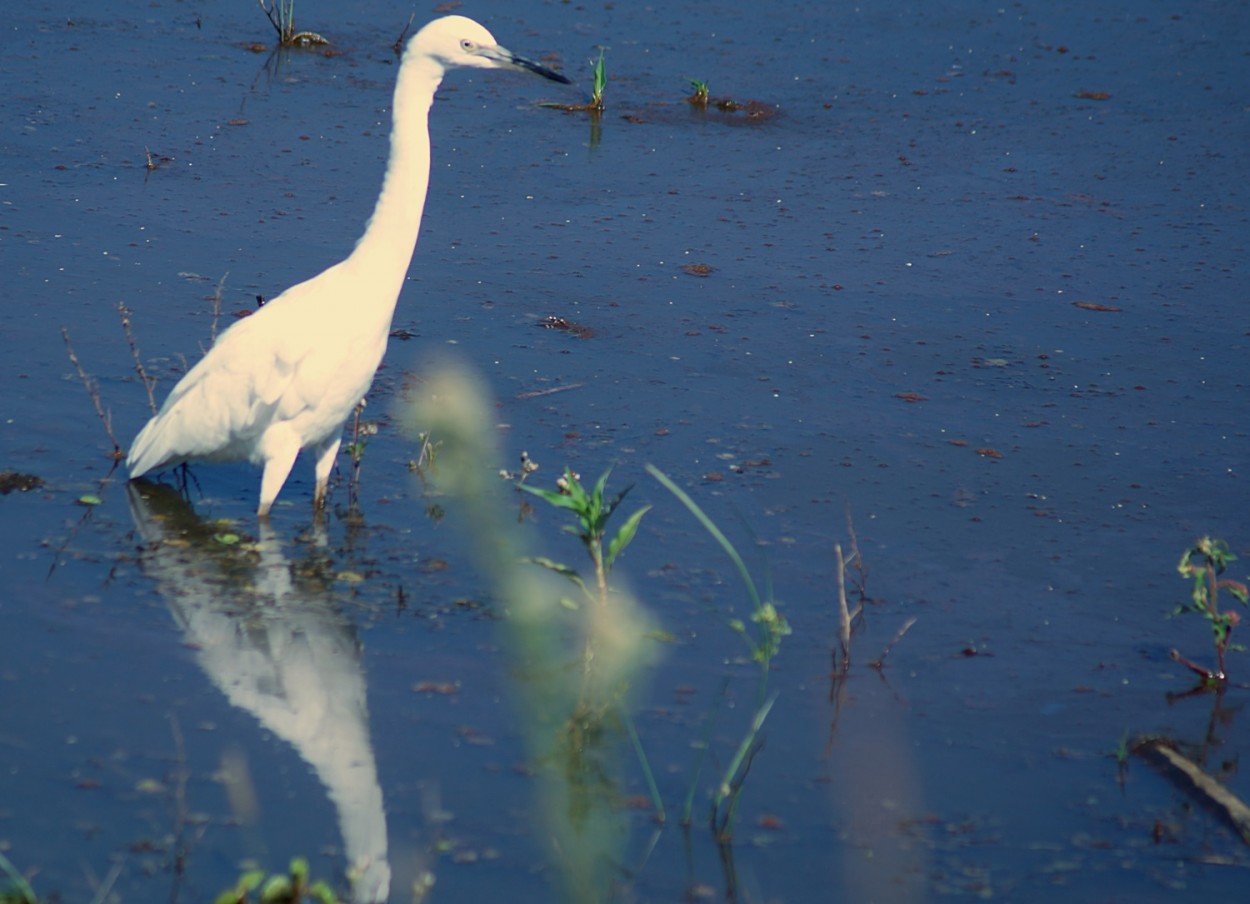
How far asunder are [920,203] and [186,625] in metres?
5.55

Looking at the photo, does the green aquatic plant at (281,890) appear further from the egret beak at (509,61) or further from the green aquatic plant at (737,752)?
the egret beak at (509,61)

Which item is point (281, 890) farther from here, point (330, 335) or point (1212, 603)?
point (1212, 603)

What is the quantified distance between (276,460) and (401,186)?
950 mm

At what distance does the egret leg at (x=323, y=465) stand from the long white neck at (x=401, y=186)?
554 mm

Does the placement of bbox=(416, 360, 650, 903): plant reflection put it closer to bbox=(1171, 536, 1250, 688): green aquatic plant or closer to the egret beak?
the egret beak

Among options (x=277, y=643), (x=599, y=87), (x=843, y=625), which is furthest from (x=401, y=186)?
(x=599, y=87)

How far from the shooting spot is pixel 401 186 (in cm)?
462

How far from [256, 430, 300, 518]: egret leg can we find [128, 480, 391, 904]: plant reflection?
0.54 feet

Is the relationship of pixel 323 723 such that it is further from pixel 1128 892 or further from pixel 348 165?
pixel 348 165

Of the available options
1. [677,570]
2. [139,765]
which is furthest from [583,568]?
[139,765]

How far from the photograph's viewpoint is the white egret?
461cm

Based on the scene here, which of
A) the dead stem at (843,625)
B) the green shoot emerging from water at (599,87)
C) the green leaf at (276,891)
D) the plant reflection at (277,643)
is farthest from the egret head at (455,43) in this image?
the green shoot emerging from water at (599,87)

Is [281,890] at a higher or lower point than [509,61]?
lower

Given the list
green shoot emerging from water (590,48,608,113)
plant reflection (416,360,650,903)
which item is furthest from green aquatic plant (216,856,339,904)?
green shoot emerging from water (590,48,608,113)
